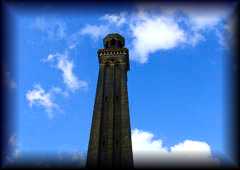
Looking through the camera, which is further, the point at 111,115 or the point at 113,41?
the point at 113,41

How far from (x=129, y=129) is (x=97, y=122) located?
431cm

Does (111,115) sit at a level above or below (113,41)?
below

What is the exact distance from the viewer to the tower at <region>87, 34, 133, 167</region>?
47844 millimetres

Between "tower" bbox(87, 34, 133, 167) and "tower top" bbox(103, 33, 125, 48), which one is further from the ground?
"tower top" bbox(103, 33, 125, 48)

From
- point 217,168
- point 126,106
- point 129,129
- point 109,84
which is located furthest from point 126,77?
point 217,168

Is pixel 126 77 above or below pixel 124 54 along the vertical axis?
below

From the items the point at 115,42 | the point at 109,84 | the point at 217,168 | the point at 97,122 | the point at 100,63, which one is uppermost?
the point at 115,42

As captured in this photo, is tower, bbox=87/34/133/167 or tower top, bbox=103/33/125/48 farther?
tower top, bbox=103/33/125/48

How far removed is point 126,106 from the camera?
174 feet

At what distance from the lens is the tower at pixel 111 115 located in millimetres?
47844

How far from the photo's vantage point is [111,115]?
52.1 meters

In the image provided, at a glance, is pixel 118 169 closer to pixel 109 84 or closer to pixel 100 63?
pixel 109 84

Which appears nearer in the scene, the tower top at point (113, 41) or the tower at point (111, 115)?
the tower at point (111, 115)

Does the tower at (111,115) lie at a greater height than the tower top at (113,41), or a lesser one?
lesser
